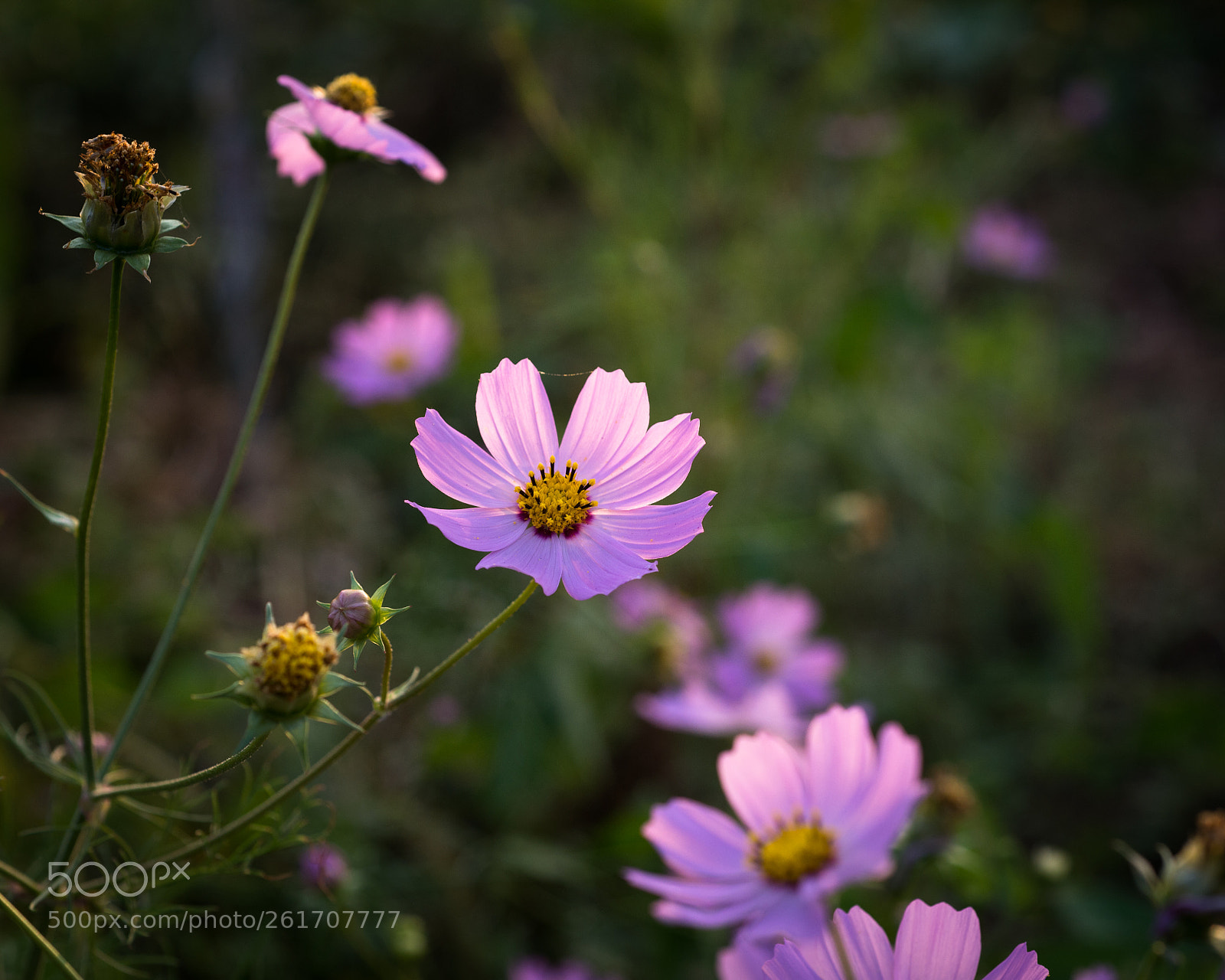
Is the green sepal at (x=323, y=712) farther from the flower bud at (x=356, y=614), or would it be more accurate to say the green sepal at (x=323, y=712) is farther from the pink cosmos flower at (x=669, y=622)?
the pink cosmos flower at (x=669, y=622)

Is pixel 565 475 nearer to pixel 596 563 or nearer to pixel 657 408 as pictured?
pixel 596 563

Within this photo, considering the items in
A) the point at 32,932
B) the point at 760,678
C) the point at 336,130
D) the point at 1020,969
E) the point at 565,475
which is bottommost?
the point at 1020,969

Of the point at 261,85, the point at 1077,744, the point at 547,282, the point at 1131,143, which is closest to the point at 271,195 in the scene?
the point at 261,85

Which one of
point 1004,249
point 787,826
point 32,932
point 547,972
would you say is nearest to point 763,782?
point 787,826

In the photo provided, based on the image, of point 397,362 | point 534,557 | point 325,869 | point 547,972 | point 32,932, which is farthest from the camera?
point 397,362

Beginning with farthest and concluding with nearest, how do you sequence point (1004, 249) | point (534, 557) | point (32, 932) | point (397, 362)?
point (1004, 249)
point (397, 362)
point (534, 557)
point (32, 932)

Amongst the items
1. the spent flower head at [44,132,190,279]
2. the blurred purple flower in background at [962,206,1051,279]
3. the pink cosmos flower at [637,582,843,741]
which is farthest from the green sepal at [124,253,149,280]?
the blurred purple flower in background at [962,206,1051,279]

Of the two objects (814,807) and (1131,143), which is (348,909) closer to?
(814,807)
